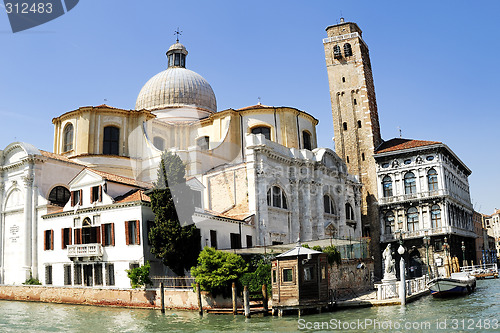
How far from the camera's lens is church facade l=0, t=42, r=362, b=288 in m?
25.8

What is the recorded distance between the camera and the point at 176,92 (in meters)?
41.1

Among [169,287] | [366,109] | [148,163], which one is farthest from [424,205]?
[169,287]

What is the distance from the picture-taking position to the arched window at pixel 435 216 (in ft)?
132

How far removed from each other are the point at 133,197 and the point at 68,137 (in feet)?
44.1

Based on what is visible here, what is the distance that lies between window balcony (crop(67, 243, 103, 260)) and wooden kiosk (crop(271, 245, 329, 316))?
10105 mm

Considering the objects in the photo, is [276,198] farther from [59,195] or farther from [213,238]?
[59,195]

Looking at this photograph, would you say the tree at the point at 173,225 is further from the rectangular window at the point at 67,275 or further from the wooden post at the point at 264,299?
the rectangular window at the point at 67,275

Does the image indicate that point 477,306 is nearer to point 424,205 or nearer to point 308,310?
point 308,310

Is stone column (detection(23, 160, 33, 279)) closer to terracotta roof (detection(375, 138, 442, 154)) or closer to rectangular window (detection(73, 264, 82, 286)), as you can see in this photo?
rectangular window (detection(73, 264, 82, 286))

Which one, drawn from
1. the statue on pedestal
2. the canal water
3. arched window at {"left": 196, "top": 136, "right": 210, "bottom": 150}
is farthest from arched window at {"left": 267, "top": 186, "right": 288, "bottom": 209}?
the canal water

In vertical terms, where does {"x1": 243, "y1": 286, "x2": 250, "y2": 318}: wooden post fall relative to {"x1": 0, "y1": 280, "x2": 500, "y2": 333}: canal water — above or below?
above

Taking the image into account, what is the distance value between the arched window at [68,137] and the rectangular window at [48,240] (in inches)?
352

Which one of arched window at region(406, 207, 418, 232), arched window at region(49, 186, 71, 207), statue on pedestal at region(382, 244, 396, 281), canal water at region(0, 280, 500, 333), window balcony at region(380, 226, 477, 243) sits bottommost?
canal water at region(0, 280, 500, 333)

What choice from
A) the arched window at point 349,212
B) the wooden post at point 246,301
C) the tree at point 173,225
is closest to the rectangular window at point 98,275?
the tree at point 173,225
